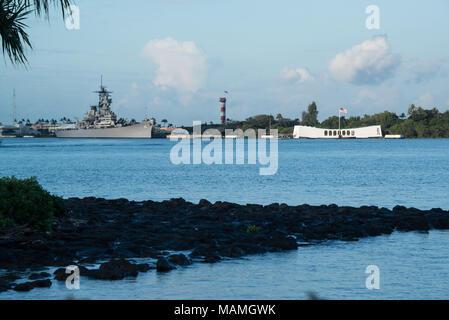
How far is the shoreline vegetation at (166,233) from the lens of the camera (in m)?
13.7

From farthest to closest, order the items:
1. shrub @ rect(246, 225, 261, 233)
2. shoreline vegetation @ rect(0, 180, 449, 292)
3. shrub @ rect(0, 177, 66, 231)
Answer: shrub @ rect(246, 225, 261, 233), shrub @ rect(0, 177, 66, 231), shoreline vegetation @ rect(0, 180, 449, 292)

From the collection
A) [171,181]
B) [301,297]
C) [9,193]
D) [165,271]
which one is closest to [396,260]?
[301,297]

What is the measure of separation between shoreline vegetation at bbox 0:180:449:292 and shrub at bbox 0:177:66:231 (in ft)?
0.32

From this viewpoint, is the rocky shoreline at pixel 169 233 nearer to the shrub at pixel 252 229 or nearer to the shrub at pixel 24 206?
the shrub at pixel 252 229

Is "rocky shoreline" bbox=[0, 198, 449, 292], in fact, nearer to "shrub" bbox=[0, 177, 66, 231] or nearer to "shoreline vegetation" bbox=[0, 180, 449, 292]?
"shoreline vegetation" bbox=[0, 180, 449, 292]

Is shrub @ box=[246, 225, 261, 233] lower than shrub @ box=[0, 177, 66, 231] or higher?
lower

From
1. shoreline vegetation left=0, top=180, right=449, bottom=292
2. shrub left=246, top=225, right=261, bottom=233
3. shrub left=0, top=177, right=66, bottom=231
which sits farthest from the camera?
shrub left=246, top=225, right=261, bottom=233

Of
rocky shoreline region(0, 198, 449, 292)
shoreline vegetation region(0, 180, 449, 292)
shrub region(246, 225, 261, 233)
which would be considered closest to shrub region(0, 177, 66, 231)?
shoreline vegetation region(0, 180, 449, 292)

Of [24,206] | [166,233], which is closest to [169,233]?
[166,233]

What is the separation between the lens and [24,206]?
50.7ft

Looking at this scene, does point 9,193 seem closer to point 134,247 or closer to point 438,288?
point 134,247

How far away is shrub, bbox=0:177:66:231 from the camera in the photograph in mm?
15328
